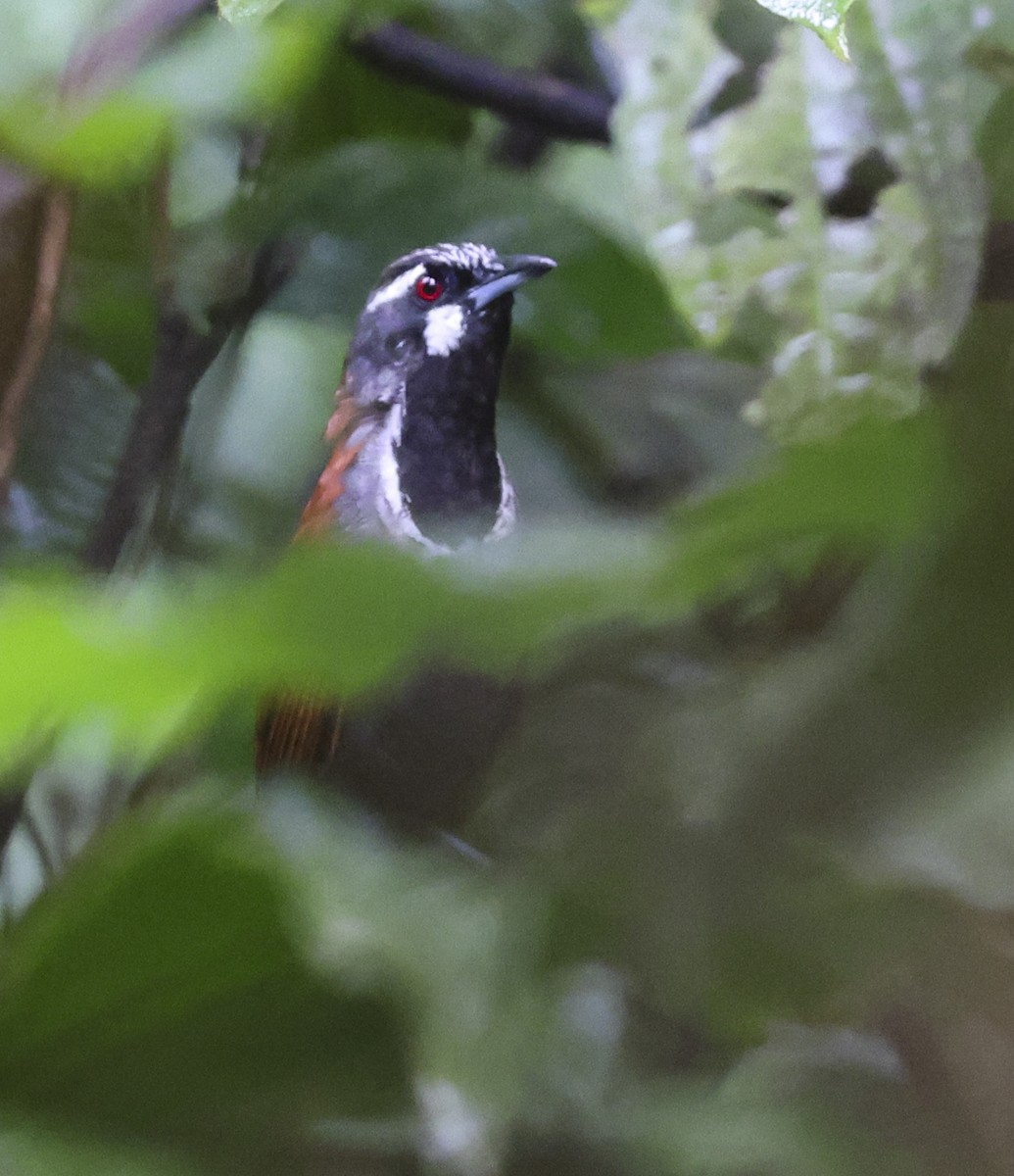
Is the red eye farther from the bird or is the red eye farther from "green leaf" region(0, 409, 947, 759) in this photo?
"green leaf" region(0, 409, 947, 759)

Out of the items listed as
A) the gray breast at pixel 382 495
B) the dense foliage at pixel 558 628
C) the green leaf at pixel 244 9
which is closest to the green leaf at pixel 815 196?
the dense foliage at pixel 558 628

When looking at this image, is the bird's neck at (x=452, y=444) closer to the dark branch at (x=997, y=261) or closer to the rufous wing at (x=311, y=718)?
the rufous wing at (x=311, y=718)

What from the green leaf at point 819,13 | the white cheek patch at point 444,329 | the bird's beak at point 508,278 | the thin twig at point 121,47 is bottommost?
the white cheek patch at point 444,329

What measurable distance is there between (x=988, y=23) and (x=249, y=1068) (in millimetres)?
519

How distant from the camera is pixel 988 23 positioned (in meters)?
0.56

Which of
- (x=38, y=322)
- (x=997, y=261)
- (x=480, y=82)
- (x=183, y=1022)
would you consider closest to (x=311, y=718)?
(x=183, y=1022)

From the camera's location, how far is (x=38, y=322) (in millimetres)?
608

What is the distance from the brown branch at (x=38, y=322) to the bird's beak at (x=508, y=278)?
0.67 feet

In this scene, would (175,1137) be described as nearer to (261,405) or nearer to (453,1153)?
(453,1153)

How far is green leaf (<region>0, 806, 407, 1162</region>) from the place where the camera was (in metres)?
0.40

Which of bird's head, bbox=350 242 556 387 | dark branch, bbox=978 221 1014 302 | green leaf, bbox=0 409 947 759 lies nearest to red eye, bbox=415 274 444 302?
bird's head, bbox=350 242 556 387

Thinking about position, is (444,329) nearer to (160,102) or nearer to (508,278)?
(508,278)

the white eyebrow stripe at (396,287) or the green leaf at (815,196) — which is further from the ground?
the green leaf at (815,196)

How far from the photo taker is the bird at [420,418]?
581 mm
